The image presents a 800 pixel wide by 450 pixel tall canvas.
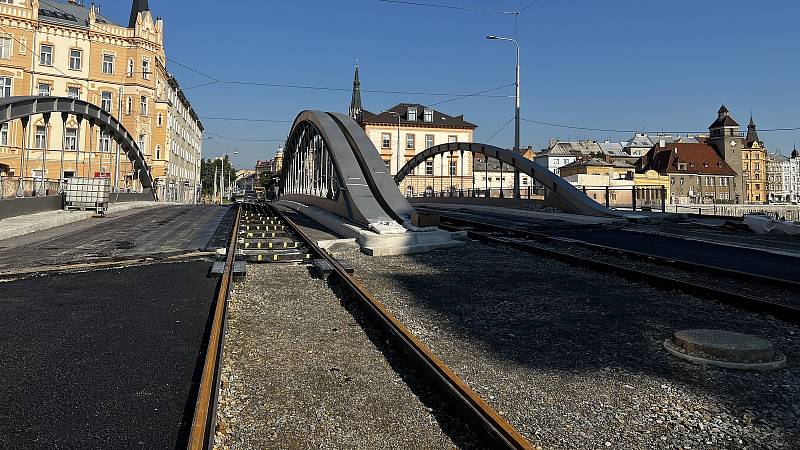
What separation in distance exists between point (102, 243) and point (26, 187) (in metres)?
8.57

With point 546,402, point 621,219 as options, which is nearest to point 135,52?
point 621,219

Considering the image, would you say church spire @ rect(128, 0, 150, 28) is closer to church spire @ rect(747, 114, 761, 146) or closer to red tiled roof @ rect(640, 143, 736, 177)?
red tiled roof @ rect(640, 143, 736, 177)

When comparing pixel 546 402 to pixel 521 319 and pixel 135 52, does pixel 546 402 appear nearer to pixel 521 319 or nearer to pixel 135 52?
pixel 521 319

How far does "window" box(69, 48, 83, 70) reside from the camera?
45.6 meters

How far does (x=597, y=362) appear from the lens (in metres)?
4.52

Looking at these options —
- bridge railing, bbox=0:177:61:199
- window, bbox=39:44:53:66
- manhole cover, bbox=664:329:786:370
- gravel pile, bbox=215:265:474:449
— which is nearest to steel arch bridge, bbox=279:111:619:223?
gravel pile, bbox=215:265:474:449

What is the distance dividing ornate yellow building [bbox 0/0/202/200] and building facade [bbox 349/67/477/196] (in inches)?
1125

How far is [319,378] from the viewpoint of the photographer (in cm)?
422

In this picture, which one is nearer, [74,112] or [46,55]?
[74,112]

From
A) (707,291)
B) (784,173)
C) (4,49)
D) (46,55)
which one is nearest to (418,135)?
(46,55)

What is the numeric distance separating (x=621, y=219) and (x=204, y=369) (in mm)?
19268

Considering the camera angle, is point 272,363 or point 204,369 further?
point 272,363

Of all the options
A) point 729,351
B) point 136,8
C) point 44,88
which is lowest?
point 729,351

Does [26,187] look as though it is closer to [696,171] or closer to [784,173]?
[696,171]
